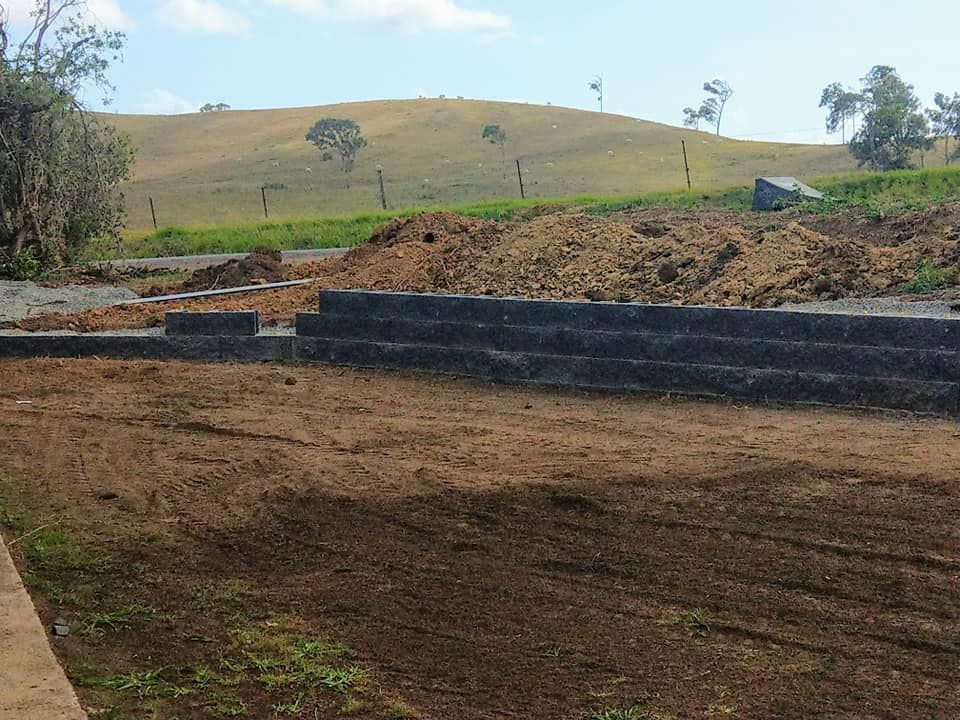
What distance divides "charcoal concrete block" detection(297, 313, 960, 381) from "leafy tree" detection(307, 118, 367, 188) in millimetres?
57855

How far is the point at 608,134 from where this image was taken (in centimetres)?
8106

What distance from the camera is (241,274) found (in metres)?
16.8

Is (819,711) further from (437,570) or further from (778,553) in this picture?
(437,570)

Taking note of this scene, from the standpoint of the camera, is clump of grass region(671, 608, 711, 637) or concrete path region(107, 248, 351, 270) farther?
concrete path region(107, 248, 351, 270)

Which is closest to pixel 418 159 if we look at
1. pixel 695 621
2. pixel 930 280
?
pixel 930 280

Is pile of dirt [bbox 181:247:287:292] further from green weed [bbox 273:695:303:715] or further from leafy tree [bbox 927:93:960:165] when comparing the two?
leafy tree [bbox 927:93:960:165]

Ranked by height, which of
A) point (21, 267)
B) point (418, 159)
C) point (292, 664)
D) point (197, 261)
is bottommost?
point (292, 664)

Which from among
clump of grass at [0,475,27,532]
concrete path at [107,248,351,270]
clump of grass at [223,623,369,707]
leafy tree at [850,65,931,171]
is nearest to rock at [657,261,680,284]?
clump of grass at [0,475,27,532]

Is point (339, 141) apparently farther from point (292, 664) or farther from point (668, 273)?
point (292, 664)

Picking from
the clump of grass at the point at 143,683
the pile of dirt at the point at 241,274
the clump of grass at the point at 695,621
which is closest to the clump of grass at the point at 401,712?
the clump of grass at the point at 143,683

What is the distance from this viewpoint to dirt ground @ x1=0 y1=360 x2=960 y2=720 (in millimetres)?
4391

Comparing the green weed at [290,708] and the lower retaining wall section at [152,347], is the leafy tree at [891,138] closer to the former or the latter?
the lower retaining wall section at [152,347]

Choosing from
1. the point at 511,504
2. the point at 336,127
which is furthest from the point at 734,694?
the point at 336,127

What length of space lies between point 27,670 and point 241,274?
1266cm
